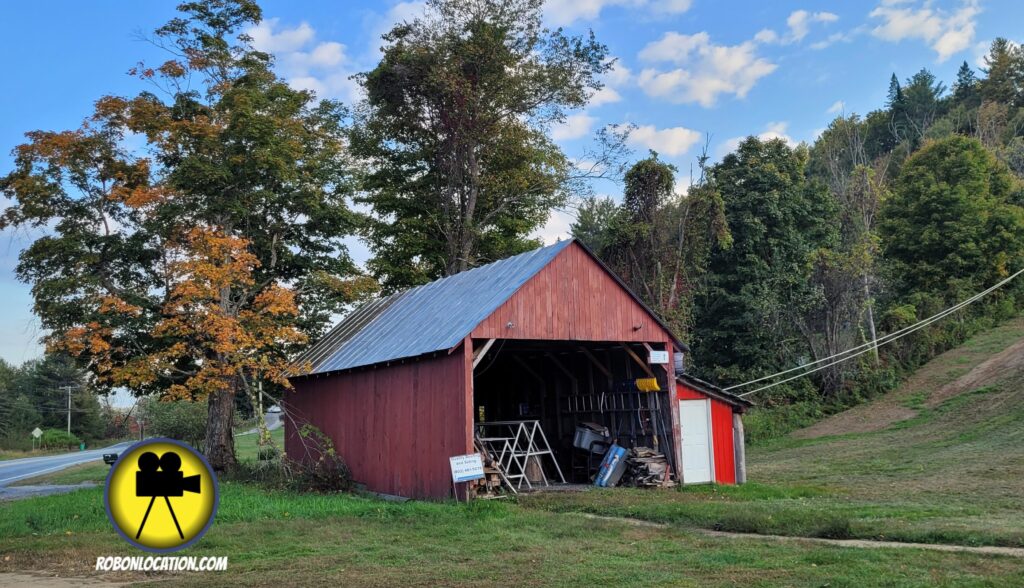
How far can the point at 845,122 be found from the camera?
51.2 metres

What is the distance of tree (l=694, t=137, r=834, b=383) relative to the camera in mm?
37062

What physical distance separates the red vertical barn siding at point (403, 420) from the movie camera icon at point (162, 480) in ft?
35.1

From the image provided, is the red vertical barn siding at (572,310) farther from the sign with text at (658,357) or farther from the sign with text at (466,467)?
the sign with text at (466,467)

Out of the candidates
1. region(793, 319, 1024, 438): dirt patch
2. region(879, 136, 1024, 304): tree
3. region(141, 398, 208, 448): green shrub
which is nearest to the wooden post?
region(793, 319, 1024, 438): dirt patch

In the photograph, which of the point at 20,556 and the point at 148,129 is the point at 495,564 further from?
the point at 148,129

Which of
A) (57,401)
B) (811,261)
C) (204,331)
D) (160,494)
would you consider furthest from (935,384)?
(57,401)

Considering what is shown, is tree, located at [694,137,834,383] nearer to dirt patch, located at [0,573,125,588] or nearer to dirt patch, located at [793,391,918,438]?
dirt patch, located at [793,391,918,438]

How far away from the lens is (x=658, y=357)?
20.4 m

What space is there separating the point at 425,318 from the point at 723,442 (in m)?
8.21

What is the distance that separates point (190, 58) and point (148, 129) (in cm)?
273

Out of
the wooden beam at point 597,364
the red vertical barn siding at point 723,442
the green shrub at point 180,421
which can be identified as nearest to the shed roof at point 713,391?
the red vertical barn siding at point 723,442

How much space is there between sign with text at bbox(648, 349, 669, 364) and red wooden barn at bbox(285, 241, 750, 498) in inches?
1.2

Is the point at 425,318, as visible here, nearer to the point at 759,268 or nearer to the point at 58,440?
the point at 759,268

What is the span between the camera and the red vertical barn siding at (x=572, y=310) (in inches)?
728
